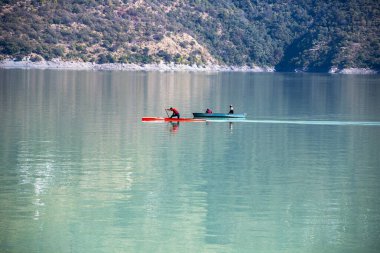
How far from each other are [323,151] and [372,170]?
720 centimetres

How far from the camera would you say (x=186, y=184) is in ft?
130

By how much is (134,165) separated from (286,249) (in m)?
16.3

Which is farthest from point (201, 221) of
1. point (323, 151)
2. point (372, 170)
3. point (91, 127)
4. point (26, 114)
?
point (26, 114)

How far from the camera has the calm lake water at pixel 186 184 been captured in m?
30.7

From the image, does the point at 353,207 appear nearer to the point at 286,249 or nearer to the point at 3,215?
the point at 286,249

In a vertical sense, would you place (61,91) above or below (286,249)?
above

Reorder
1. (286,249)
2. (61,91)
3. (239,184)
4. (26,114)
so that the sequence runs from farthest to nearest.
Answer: (61,91)
(26,114)
(239,184)
(286,249)

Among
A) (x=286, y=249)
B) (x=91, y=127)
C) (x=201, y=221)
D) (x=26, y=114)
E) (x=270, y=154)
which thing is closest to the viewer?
(x=286, y=249)

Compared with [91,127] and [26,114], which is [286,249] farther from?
[26,114]

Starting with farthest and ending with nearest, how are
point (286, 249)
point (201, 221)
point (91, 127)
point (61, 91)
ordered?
point (61, 91)
point (91, 127)
point (201, 221)
point (286, 249)

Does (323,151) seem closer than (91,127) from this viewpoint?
Yes

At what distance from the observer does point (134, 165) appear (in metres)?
44.5

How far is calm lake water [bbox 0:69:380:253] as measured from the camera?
101 ft

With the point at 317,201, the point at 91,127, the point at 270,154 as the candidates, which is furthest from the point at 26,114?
the point at 317,201
